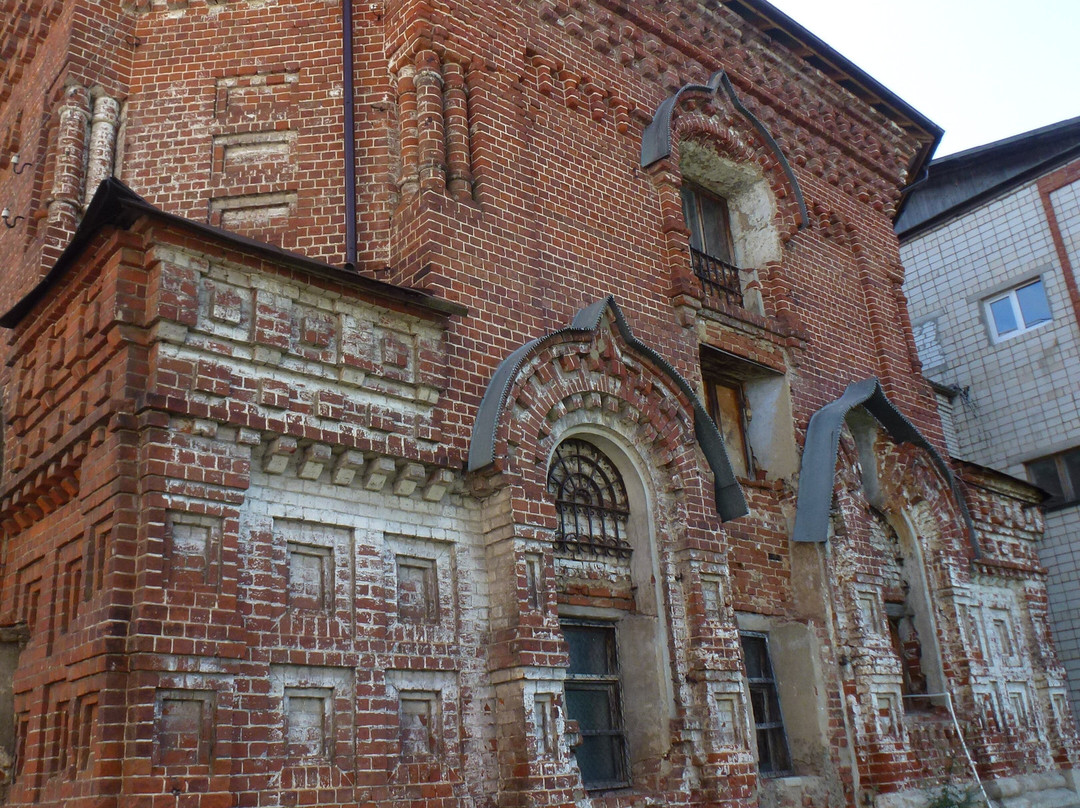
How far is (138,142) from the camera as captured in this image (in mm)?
8680

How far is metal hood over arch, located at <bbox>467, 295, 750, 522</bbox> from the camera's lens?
7.21 m

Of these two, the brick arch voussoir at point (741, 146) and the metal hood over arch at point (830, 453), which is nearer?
the metal hood over arch at point (830, 453)

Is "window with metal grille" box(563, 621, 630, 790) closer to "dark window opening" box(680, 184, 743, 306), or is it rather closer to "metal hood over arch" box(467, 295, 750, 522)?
"metal hood over arch" box(467, 295, 750, 522)

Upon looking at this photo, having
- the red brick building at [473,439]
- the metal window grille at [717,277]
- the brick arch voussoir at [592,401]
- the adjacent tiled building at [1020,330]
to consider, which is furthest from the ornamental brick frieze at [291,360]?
the adjacent tiled building at [1020,330]

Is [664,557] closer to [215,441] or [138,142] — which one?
[215,441]

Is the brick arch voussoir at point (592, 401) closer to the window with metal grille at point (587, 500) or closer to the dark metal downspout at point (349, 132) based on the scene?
the window with metal grille at point (587, 500)

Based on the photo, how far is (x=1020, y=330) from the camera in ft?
54.1

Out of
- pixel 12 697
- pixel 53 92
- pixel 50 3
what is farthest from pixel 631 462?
pixel 50 3

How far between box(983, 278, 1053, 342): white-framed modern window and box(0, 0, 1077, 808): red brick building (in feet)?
13.9

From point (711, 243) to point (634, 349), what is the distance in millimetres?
3774

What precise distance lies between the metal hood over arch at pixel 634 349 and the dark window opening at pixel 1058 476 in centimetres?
879

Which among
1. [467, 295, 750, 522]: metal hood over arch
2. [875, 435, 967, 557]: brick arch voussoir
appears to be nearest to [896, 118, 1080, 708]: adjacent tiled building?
[875, 435, 967, 557]: brick arch voussoir

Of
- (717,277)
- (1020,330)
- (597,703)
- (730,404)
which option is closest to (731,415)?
(730,404)

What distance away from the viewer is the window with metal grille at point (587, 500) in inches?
318
